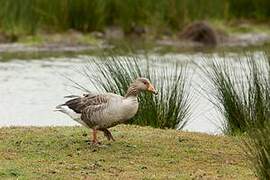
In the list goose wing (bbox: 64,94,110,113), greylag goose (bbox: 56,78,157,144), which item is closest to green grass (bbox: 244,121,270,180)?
greylag goose (bbox: 56,78,157,144)

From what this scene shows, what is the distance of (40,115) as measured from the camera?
17.1 meters

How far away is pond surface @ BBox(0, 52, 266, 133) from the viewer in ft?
53.3

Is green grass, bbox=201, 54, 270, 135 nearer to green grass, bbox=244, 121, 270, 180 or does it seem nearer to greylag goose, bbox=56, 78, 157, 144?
greylag goose, bbox=56, 78, 157, 144

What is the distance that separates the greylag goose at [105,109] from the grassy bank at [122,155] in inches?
11.7

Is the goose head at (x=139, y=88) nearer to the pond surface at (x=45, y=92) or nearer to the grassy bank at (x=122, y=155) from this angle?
the grassy bank at (x=122, y=155)

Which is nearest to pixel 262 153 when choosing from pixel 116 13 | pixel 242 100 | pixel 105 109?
pixel 105 109

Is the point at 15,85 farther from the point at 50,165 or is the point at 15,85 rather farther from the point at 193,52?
the point at 50,165

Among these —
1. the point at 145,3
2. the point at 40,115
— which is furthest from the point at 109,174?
the point at 145,3

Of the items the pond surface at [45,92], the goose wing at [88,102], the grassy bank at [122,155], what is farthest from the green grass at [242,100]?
the goose wing at [88,102]

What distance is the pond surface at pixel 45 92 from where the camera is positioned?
1623 cm

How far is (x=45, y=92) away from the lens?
2022cm

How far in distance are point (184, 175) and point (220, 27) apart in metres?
21.0

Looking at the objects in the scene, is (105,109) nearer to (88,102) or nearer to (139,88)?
(88,102)

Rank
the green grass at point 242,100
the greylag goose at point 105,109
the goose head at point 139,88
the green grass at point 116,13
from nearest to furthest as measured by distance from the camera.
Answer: the greylag goose at point 105,109 < the goose head at point 139,88 < the green grass at point 242,100 < the green grass at point 116,13
